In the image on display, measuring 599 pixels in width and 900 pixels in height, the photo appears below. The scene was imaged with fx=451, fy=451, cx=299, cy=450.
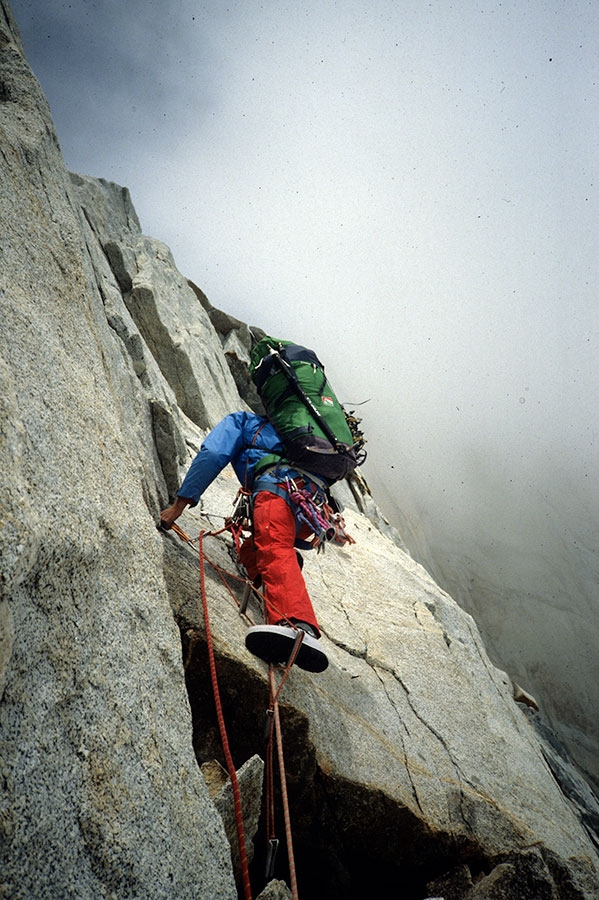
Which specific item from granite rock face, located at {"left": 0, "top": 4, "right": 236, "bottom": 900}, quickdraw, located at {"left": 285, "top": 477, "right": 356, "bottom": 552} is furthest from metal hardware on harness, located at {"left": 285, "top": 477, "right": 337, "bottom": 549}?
granite rock face, located at {"left": 0, "top": 4, "right": 236, "bottom": 900}

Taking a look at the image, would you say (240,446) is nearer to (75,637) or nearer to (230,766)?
(230,766)

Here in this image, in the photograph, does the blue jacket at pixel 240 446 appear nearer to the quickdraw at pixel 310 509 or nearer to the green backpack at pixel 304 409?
the green backpack at pixel 304 409

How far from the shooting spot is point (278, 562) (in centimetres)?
384

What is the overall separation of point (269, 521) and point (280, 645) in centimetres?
114

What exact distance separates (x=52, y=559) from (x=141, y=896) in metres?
1.16

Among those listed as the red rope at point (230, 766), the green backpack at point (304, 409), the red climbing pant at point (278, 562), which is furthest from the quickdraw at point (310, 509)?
the red rope at point (230, 766)

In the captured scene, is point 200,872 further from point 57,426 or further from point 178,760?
point 57,426

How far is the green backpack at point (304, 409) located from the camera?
4516mm

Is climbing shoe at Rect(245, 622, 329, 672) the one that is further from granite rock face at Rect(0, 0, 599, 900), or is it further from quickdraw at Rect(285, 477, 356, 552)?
quickdraw at Rect(285, 477, 356, 552)

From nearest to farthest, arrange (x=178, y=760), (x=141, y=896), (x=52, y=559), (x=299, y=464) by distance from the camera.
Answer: (x=141, y=896) → (x=52, y=559) → (x=178, y=760) → (x=299, y=464)

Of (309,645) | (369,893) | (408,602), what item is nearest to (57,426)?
(309,645)

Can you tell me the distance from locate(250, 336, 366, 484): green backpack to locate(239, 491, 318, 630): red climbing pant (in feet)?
1.92

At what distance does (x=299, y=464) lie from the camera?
4527mm

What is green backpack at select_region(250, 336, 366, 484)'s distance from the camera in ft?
14.8
